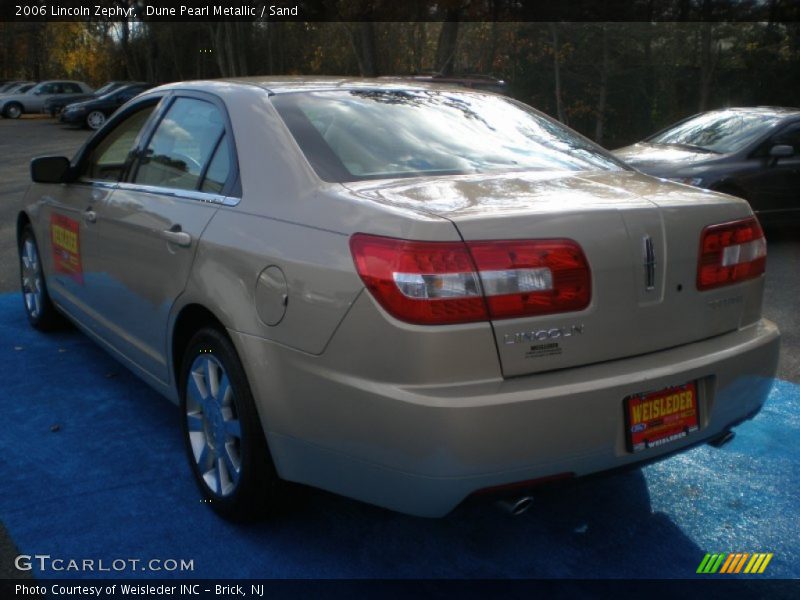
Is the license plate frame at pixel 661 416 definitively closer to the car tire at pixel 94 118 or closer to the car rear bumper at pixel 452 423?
the car rear bumper at pixel 452 423

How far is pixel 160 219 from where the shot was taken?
11.9 feet

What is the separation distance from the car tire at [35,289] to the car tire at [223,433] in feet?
8.11

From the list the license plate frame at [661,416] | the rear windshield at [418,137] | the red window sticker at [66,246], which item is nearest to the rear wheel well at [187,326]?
the rear windshield at [418,137]

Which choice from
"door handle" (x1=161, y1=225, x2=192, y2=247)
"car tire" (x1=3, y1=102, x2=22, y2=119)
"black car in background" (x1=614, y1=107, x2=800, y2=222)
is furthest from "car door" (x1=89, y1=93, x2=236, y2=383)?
"car tire" (x1=3, y1=102, x2=22, y2=119)

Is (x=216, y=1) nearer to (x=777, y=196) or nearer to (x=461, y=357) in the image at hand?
(x=777, y=196)

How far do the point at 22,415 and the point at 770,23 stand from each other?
60.7ft

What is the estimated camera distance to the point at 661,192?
302 cm

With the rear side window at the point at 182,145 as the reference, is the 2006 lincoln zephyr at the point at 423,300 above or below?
below

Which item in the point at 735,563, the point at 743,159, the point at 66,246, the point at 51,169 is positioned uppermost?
the point at 51,169

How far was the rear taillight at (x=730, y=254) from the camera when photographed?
9.52 feet

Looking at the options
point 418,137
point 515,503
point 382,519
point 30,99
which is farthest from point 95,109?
point 515,503

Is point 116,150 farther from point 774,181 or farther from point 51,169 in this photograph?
point 774,181

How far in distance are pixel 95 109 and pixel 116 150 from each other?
29238 millimetres

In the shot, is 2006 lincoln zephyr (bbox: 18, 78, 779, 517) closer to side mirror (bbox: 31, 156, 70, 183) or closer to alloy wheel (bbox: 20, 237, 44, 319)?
side mirror (bbox: 31, 156, 70, 183)
